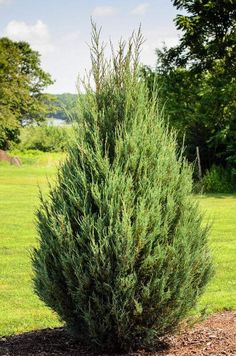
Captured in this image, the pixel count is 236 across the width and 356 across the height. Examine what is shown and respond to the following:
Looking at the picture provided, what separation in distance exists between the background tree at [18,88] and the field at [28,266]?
31.6 metres

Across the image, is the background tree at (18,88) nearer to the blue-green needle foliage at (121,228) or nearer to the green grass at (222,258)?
the green grass at (222,258)

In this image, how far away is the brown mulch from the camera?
447 centimetres

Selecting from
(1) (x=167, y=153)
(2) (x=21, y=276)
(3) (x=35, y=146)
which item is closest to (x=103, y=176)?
(1) (x=167, y=153)

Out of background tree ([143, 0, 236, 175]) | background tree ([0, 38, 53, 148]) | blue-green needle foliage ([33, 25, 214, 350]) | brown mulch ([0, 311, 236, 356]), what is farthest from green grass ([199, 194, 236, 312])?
background tree ([0, 38, 53, 148])

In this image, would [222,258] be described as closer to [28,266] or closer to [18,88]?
[28,266]

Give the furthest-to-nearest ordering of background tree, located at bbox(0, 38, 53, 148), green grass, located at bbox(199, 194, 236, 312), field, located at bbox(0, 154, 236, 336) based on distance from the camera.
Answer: background tree, located at bbox(0, 38, 53, 148) → green grass, located at bbox(199, 194, 236, 312) → field, located at bbox(0, 154, 236, 336)

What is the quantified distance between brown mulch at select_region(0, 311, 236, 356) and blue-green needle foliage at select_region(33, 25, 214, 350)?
0.20m

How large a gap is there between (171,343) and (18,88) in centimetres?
5243

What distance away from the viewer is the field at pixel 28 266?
6996mm

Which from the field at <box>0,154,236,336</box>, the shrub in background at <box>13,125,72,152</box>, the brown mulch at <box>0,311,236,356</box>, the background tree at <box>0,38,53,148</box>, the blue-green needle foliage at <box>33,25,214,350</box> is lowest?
the field at <box>0,154,236,336</box>

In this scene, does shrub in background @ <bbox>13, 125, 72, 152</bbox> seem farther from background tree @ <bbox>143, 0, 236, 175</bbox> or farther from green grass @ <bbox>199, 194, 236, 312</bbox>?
green grass @ <bbox>199, 194, 236, 312</bbox>

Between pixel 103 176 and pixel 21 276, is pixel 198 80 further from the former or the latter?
pixel 103 176

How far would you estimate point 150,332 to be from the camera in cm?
444

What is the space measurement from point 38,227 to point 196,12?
25565mm
